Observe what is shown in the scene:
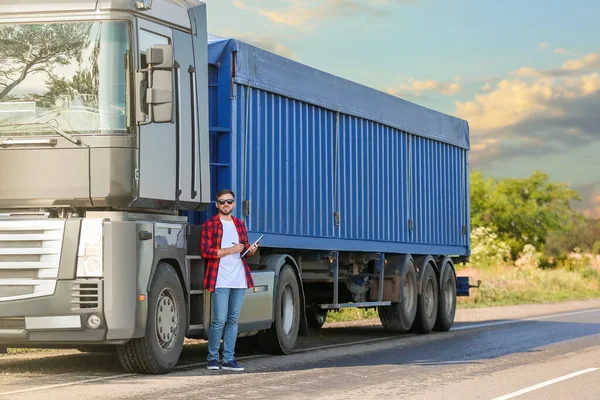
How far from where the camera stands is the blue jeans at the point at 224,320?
12812mm

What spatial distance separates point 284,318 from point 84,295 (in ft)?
13.7

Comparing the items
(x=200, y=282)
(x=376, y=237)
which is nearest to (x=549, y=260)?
(x=376, y=237)

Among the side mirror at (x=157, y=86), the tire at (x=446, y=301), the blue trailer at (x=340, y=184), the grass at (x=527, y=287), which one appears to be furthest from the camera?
the grass at (x=527, y=287)

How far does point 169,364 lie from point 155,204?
1.63m

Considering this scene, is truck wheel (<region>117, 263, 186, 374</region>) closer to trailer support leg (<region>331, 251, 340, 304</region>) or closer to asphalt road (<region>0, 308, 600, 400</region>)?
asphalt road (<region>0, 308, 600, 400</region>)

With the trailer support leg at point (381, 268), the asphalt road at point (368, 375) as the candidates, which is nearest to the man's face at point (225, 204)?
the asphalt road at point (368, 375)

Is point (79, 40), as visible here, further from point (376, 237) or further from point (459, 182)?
point (459, 182)

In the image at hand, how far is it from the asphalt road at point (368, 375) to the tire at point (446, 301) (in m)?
2.86

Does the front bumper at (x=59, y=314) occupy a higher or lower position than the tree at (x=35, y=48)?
lower

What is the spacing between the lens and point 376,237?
18594 millimetres

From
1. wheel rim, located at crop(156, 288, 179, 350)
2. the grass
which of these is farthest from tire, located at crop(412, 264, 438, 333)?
the grass

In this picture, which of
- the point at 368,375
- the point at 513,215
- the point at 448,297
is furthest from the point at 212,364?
the point at 513,215

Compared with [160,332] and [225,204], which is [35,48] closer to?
[225,204]

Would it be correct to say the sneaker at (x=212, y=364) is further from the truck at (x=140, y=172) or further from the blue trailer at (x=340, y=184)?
the blue trailer at (x=340, y=184)
